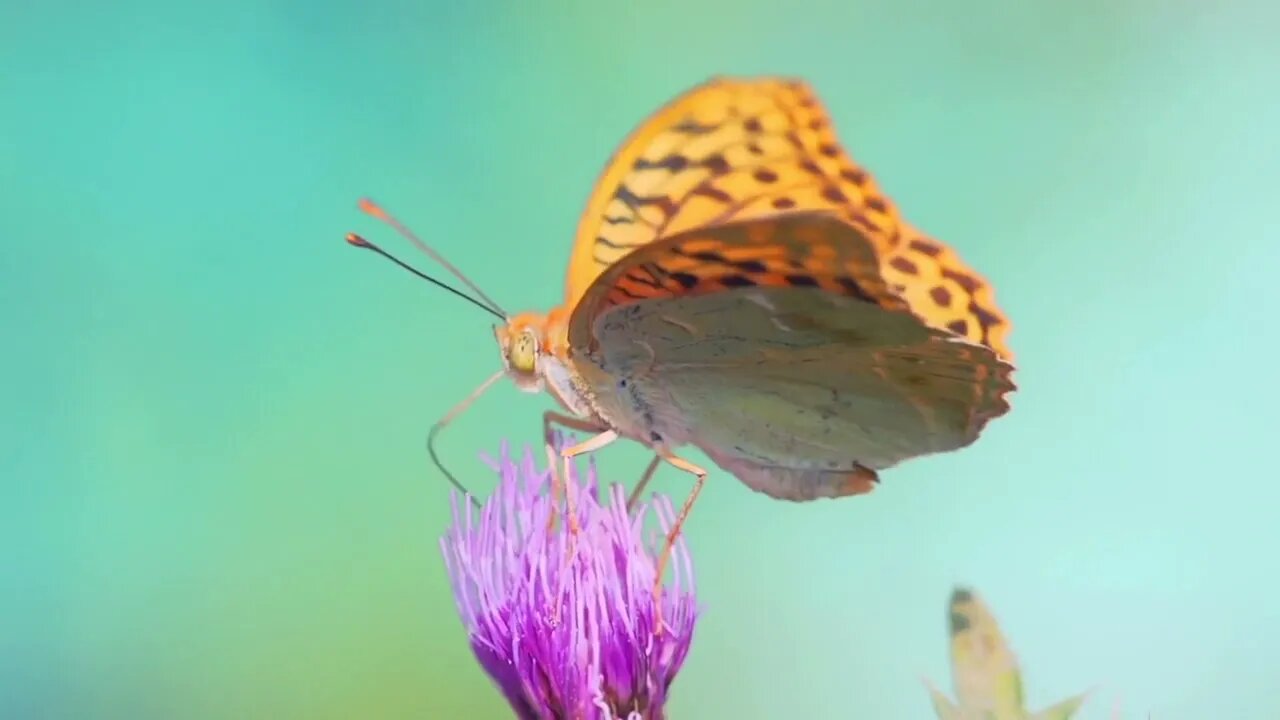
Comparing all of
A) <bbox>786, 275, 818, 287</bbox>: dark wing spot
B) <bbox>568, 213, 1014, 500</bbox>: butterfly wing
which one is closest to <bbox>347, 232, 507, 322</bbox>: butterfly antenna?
<bbox>568, 213, 1014, 500</bbox>: butterfly wing

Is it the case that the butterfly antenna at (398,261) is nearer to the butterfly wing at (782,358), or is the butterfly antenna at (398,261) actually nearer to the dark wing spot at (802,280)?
the butterfly wing at (782,358)

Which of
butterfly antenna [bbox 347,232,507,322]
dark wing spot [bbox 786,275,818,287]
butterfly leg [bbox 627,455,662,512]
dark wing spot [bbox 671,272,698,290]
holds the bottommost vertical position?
butterfly leg [bbox 627,455,662,512]

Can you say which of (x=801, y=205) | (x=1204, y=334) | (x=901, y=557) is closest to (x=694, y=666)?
(x=901, y=557)

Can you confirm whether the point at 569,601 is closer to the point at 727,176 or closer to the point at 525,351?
the point at 525,351

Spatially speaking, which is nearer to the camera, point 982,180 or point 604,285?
point 604,285

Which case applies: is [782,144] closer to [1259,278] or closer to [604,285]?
[604,285]

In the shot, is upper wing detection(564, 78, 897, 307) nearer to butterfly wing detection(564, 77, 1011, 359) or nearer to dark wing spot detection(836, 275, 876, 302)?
butterfly wing detection(564, 77, 1011, 359)
